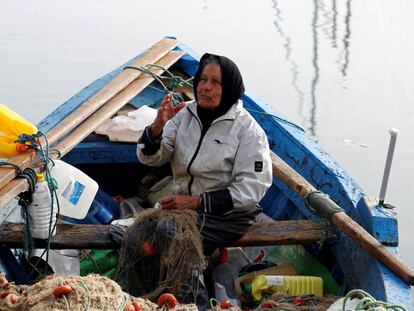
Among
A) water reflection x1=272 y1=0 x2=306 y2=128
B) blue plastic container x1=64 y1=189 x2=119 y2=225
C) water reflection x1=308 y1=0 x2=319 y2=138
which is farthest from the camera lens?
water reflection x1=272 y1=0 x2=306 y2=128

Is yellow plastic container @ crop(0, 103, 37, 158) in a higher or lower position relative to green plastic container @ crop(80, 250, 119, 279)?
higher

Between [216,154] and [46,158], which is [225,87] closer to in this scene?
[216,154]

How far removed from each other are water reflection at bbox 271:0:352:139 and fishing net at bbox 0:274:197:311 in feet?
24.3

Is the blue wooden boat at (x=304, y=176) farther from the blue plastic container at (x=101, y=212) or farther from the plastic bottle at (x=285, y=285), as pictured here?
the blue plastic container at (x=101, y=212)

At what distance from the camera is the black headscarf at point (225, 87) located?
436 centimetres

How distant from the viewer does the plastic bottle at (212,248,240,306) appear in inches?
175

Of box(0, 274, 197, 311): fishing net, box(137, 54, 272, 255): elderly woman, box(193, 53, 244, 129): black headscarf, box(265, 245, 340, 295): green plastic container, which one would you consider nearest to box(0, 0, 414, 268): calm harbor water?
box(265, 245, 340, 295): green plastic container

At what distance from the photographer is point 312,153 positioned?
557 centimetres

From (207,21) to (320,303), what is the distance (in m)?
12.9

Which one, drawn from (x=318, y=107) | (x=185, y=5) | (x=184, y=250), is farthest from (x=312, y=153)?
(x=185, y=5)

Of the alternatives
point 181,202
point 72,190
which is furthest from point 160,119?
point 72,190

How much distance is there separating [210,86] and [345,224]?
1035mm

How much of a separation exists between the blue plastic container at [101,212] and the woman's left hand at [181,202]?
104 centimetres

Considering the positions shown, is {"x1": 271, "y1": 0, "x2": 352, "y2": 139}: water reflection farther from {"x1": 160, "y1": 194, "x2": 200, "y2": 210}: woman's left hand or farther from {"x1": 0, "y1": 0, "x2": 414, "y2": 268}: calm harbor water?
{"x1": 160, "y1": 194, "x2": 200, "y2": 210}: woman's left hand
